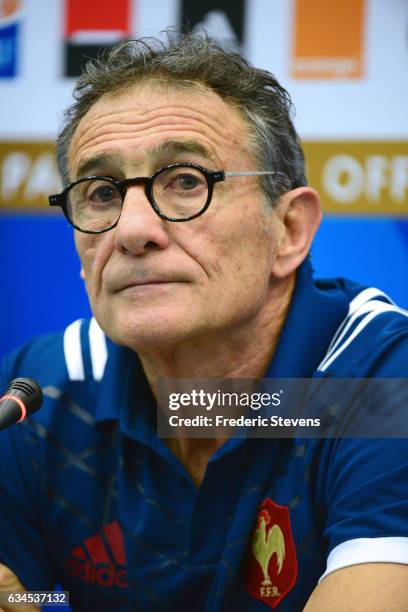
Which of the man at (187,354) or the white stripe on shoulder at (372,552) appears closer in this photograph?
the white stripe on shoulder at (372,552)

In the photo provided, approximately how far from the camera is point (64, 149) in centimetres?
174

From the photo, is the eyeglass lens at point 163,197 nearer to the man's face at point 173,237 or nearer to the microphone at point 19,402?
the man's face at point 173,237

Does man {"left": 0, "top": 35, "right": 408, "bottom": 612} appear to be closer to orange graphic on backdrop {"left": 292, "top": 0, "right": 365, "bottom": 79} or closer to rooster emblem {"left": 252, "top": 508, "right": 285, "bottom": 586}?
rooster emblem {"left": 252, "top": 508, "right": 285, "bottom": 586}

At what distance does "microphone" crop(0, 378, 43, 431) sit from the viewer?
126 cm

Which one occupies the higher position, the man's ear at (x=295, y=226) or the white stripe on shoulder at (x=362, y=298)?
the man's ear at (x=295, y=226)

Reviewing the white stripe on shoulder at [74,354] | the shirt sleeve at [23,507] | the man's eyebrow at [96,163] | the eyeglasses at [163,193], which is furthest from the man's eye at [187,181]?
the shirt sleeve at [23,507]

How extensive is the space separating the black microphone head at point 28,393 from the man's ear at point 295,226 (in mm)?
518

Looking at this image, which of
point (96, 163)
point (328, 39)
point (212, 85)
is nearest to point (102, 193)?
point (96, 163)

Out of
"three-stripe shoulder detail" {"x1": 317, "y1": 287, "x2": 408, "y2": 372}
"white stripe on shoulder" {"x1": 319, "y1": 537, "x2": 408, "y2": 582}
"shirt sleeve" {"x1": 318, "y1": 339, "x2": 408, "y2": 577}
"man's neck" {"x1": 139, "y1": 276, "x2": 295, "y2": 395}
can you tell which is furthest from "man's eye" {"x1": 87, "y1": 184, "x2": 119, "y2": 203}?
"white stripe on shoulder" {"x1": 319, "y1": 537, "x2": 408, "y2": 582}

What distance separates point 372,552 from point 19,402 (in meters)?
0.55

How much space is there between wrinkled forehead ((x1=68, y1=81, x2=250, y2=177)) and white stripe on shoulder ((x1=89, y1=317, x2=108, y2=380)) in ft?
1.26

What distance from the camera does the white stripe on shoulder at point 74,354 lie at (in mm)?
1753

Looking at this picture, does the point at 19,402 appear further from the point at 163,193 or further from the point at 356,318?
the point at 356,318

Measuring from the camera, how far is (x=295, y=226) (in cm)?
167
